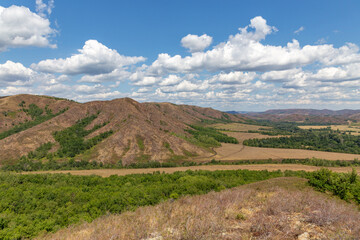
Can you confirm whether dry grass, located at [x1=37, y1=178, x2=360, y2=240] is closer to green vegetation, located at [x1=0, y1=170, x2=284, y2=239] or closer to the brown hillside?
green vegetation, located at [x1=0, y1=170, x2=284, y2=239]

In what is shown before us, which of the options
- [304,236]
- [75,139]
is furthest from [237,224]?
[75,139]

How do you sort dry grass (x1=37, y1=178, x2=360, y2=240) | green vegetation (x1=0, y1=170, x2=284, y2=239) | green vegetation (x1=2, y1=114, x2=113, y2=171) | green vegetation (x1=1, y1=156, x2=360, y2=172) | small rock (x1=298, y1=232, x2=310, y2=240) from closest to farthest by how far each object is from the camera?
small rock (x1=298, y1=232, x2=310, y2=240) < dry grass (x1=37, y1=178, x2=360, y2=240) < green vegetation (x1=0, y1=170, x2=284, y2=239) < green vegetation (x1=1, y1=156, x2=360, y2=172) < green vegetation (x1=2, y1=114, x2=113, y2=171)

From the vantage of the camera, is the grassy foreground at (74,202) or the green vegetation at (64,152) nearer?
the grassy foreground at (74,202)

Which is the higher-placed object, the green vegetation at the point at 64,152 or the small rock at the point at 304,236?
the small rock at the point at 304,236

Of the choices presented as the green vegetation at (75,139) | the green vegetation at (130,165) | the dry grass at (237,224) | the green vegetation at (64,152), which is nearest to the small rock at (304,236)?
the dry grass at (237,224)

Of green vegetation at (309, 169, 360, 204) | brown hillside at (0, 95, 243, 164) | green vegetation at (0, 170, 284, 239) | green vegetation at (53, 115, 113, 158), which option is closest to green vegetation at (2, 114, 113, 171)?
green vegetation at (53, 115, 113, 158)

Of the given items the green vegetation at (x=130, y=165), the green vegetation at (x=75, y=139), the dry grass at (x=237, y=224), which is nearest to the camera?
the dry grass at (x=237, y=224)

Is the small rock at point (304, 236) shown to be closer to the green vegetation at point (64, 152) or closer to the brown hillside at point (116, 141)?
the brown hillside at point (116, 141)

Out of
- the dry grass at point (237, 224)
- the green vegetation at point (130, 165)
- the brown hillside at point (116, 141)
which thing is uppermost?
the dry grass at point (237, 224)

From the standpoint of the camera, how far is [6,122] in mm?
177000

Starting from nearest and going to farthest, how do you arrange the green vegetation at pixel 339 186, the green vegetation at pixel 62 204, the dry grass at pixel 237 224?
the dry grass at pixel 237 224
the green vegetation at pixel 62 204
the green vegetation at pixel 339 186

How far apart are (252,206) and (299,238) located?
25.5 ft

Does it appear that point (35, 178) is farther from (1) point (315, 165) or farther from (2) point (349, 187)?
(1) point (315, 165)

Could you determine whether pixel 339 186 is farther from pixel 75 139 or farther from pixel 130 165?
pixel 75 139
